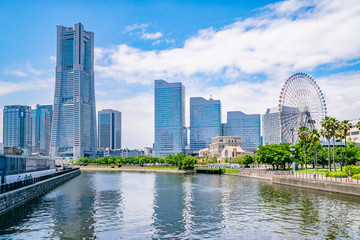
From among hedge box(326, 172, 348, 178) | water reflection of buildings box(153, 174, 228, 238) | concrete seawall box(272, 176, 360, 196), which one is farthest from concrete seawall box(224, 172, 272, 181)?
water reflection of buildings box(153, 174, 228, 238)

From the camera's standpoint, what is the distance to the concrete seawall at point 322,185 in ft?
216

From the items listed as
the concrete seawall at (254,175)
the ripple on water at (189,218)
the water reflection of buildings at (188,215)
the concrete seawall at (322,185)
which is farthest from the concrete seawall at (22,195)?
the concrete seawall at (254,175)

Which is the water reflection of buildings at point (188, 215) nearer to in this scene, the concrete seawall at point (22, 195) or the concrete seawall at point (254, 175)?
the concrete seawall at point (22, 195)

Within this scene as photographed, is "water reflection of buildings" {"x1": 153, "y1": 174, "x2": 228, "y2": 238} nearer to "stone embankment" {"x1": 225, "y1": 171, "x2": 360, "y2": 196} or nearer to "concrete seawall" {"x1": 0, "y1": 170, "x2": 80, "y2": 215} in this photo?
"concrete seawall" {"x1": 0, "y1": 170, "x2": 80, "y2": 215}

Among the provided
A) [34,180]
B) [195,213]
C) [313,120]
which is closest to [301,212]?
[195,213]

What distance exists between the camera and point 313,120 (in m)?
123

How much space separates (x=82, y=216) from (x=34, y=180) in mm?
33820

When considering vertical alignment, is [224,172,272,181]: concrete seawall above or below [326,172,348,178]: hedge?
below

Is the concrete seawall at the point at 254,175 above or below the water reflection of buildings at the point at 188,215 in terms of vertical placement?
below

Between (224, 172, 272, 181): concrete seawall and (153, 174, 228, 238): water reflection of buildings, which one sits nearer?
(153, 174, 228, 238): water reflection of buildings

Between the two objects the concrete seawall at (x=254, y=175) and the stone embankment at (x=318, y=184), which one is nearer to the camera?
the stone embankment at (x=318, y=184)

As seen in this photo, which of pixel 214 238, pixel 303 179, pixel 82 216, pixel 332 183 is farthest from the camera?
pixel 303 179

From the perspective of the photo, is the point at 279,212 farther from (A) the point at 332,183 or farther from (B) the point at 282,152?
(B) the point at 282,152

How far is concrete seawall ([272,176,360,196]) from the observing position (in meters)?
65.8
